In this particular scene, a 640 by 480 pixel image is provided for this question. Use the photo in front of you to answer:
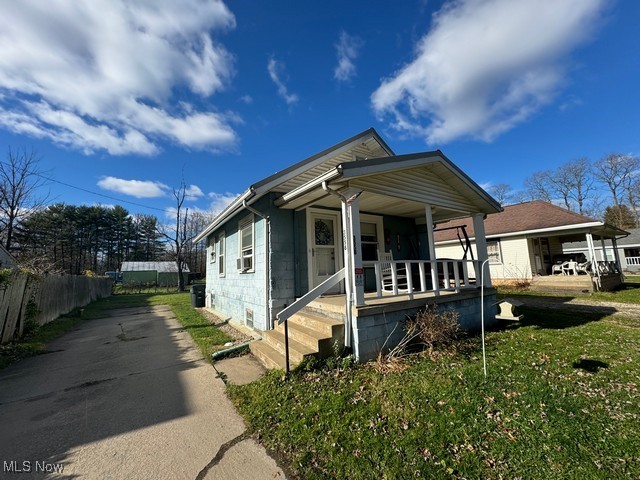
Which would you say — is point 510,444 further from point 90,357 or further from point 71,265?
point 71,265

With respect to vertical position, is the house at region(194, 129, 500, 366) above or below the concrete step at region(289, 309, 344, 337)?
above

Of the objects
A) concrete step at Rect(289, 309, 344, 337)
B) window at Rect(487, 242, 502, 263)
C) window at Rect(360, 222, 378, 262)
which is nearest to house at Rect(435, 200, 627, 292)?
window at Rect(487, 242, 502, 263)

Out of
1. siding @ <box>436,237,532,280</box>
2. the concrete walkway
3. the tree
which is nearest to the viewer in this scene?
the concrete walkway

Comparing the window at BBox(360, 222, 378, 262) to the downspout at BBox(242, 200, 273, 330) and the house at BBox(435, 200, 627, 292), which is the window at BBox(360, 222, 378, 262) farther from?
the house at BBox(435, 200, 627, 292)

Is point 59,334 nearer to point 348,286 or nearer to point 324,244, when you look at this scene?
point 324,244

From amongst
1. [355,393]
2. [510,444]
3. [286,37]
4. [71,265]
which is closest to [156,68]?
[286,37]

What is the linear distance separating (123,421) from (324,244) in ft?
16.5

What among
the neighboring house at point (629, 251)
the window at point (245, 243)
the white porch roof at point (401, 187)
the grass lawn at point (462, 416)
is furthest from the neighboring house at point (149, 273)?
the neighboring house at point (629, 251)

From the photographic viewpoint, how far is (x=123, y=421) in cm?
323

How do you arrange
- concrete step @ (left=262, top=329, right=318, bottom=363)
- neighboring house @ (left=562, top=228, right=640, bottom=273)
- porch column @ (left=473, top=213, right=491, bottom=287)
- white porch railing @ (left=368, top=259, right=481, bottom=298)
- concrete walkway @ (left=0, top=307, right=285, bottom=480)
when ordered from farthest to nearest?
neighboring house @ (left=562, top=228, right=640, bottom=273), porch column @ (left=473, top=213, right=491, bottom=287), white porch railing @ (left=368, top=259, right=481, bottom=298), concrete step @ (left=262, top=329, right=318, bottom=363), concrete walkway @ (left=0, top=307, right=285, bottom=480)

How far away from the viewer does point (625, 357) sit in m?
4.32

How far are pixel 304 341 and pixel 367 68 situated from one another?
31.7ft

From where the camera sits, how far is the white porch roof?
15.9 feet

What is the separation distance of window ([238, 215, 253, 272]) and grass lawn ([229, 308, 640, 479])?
4219 millimetres
